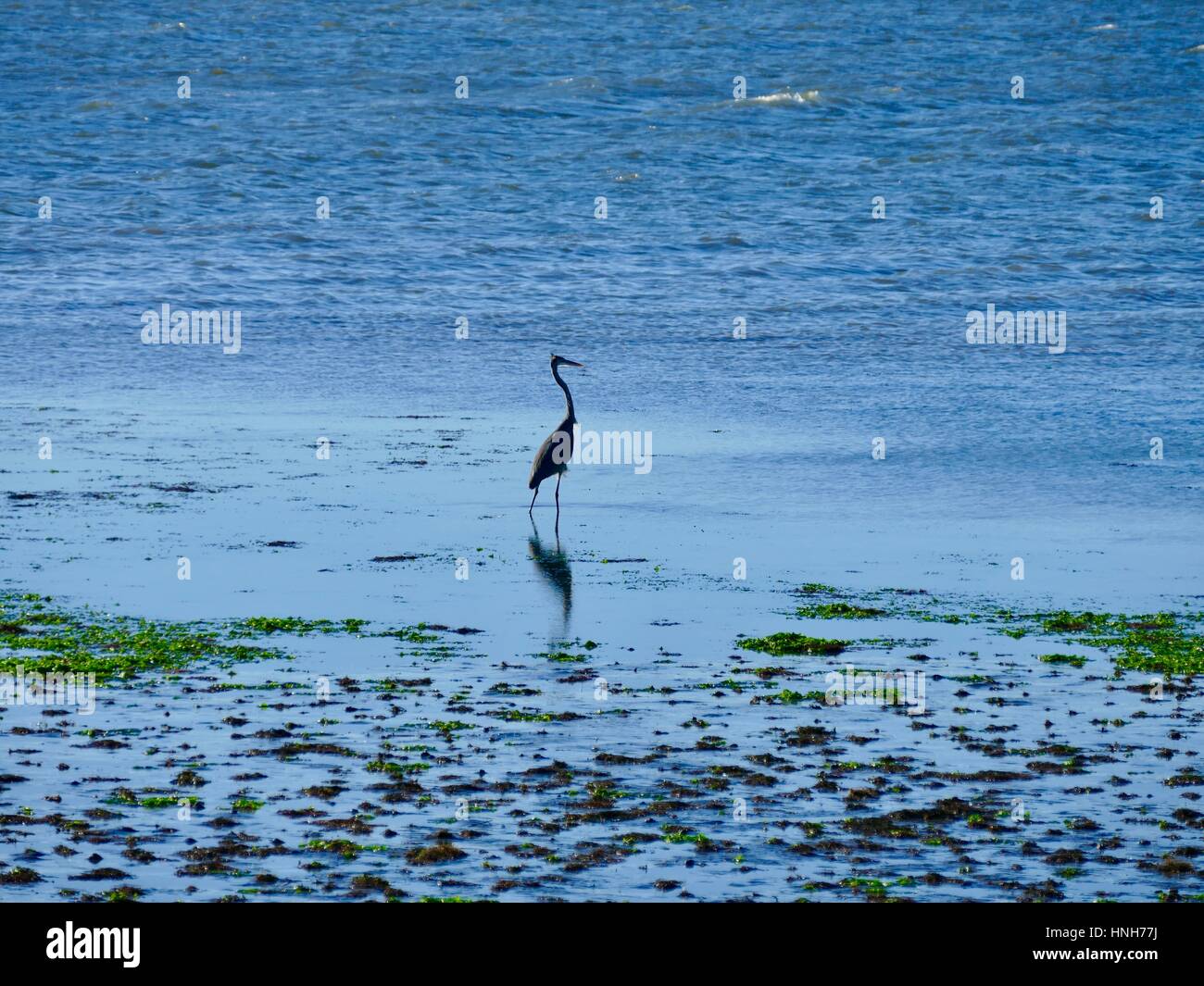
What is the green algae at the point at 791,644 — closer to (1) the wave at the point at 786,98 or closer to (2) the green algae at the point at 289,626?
(2) the green algae at the point at 289,626

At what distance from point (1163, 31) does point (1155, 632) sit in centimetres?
5667

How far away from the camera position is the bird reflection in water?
1438 centimetres

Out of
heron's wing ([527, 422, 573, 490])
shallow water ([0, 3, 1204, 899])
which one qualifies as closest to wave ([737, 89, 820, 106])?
shallow water ([0, 3, 1204, 899])

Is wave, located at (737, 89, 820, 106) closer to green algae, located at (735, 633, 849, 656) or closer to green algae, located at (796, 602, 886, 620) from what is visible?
green algae, located at (796, 602, 886, 620)

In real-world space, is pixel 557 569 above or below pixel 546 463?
below

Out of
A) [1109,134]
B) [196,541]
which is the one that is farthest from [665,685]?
[1109,134]

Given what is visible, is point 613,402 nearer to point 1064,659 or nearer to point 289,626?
point 289,626

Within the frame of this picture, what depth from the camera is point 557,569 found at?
1556 cm

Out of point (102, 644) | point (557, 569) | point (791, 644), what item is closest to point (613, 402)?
point (557, 569)

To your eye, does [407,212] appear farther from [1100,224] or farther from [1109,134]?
[1109,134]

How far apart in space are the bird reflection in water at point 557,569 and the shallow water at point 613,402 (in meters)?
0.11

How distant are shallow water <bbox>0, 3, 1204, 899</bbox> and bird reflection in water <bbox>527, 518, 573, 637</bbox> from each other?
106 mm

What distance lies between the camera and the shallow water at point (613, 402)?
9.78 m

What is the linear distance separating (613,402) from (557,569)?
34.6 ft
